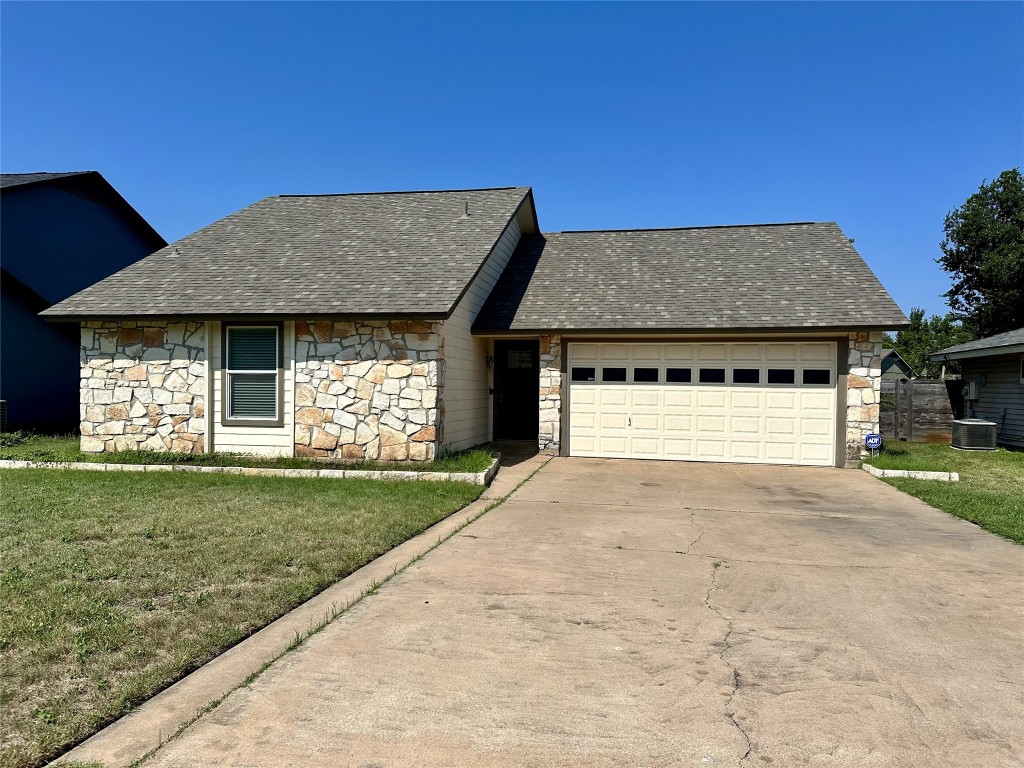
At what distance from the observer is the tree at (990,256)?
29.3 m

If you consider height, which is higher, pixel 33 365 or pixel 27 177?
pixel 27 177

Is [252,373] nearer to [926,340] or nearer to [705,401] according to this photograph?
[705,401]

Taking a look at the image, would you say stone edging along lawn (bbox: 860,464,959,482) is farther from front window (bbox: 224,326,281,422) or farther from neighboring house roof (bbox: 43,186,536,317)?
front window (bbox: 224,326,281,422)

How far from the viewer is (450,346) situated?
462 inches

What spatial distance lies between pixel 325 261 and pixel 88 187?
1003 centimetres


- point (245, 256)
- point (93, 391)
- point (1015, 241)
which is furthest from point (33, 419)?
point (1015, 241)

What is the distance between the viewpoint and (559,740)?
2932 mm

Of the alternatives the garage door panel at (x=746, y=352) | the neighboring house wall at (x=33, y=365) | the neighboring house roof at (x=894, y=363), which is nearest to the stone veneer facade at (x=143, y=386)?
the neighboring house wall at (x=33, y=365)

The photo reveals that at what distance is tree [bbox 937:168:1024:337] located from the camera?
29312 mm

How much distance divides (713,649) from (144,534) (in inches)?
208

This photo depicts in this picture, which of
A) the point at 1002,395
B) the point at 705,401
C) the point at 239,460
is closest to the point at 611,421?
the point at 705,401

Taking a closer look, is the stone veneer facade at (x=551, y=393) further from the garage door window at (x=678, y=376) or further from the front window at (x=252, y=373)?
the front window at (x=252, y=373)

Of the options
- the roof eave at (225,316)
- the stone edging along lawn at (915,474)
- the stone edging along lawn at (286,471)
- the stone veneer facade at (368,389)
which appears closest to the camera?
the stone edging along lawn at (286,471)

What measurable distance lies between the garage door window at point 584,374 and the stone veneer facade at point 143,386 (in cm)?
693
